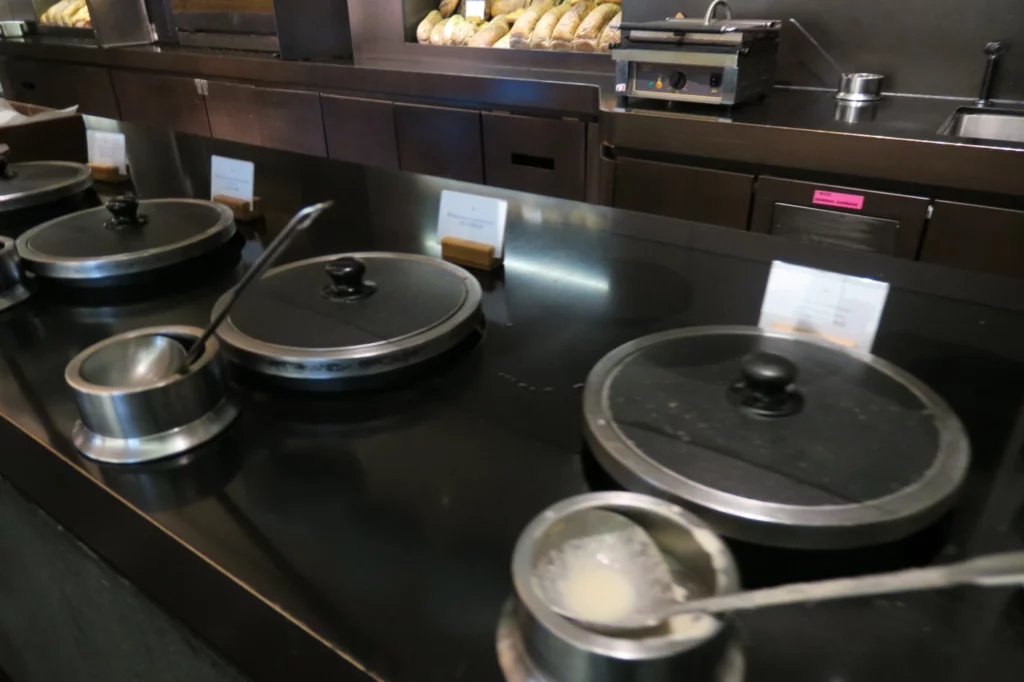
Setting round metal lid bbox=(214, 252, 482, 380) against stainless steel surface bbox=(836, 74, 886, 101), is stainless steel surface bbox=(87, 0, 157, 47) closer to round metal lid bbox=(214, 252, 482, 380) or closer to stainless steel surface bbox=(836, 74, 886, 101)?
stainless steel surface bbox=(836, 74, 886, 101)

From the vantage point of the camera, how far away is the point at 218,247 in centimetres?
102

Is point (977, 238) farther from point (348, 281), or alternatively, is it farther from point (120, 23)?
point (120, 23)

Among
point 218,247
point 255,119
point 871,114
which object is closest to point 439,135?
point 255,119

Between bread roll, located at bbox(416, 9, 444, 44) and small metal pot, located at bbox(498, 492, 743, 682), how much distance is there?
10.3ft

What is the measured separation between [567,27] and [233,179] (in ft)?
6.44

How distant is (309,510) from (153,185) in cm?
106

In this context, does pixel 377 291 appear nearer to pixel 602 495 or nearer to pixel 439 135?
pixel 602 495

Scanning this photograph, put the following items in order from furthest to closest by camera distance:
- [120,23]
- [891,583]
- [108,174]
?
[120,23] < [108,174] < [891,583]

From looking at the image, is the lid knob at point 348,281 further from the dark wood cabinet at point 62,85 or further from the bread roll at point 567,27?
the dark wood cabinet at point 62,85

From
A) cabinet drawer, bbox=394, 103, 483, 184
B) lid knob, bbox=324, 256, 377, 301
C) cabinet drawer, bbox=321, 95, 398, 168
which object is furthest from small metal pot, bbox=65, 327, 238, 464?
cabinet drawer, bbox=321, 95, 398, 168

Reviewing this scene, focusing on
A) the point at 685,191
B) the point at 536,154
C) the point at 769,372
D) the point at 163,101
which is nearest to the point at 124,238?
the point at 769,372

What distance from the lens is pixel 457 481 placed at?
1.84 ft

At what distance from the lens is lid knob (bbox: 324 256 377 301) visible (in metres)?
0.75

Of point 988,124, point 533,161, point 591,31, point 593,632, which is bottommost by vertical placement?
point 533,161
